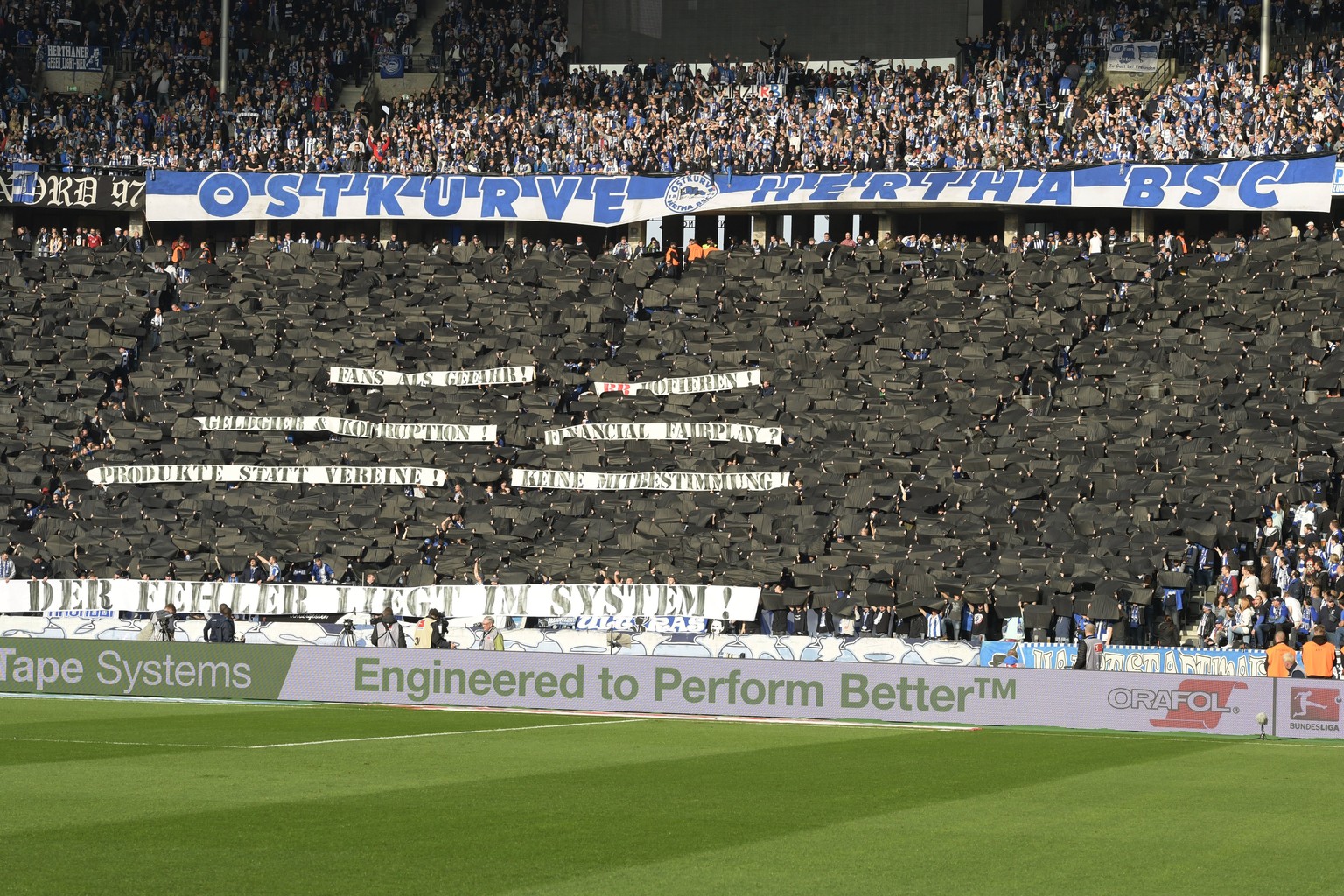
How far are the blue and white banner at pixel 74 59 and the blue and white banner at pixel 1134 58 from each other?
100 ft

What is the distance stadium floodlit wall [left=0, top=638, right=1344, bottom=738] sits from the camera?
24.0 metres

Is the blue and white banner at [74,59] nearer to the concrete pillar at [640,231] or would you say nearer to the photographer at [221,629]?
the concrete pillar at [640,231]

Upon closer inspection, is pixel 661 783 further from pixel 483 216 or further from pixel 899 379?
pixel 483 216

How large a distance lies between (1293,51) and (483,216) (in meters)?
21.7

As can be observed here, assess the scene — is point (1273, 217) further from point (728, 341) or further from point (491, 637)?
point (491, 637)

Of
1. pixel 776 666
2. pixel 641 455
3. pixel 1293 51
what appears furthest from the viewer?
pixel 1293 51

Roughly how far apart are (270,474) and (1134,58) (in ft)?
81.6

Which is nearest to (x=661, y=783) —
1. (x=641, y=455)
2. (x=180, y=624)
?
(x=180, y=624)

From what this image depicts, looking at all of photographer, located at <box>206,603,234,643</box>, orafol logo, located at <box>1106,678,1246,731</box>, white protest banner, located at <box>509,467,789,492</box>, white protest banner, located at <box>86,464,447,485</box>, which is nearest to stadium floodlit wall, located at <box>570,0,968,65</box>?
white protest banner, located at <box>509,467,789,492</box>

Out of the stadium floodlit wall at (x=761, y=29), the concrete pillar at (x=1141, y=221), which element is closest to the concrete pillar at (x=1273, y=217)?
the concrete pillar at (x=1141, y=221)

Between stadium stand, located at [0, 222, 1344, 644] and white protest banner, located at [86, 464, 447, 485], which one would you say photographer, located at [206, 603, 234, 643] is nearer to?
stadium stand, located at [0, 222, 1344, 644]

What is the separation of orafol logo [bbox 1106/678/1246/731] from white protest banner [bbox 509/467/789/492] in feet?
49.2

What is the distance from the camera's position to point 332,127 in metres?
52.6

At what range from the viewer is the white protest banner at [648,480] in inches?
1539
